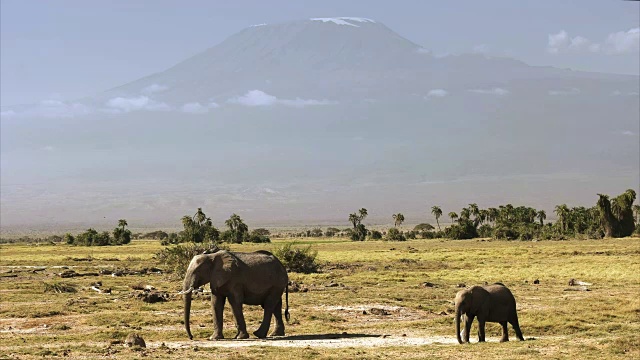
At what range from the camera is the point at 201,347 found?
68.9 feet

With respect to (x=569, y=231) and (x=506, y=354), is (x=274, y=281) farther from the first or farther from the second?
(x=569, y=231)

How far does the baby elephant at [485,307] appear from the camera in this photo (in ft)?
72.1

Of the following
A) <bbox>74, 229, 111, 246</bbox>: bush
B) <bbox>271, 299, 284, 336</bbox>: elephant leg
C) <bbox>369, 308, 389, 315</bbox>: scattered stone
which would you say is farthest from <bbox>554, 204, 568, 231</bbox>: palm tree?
<bbox>271, 299, 284, 336</bbox>: elephant leg

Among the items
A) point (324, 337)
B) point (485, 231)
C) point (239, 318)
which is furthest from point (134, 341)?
point (485, 231)

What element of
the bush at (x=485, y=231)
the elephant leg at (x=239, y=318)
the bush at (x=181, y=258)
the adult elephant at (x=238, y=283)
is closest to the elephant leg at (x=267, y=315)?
the adult elephant at (x=238, y=283)

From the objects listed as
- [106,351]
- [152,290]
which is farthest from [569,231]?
[106,351]

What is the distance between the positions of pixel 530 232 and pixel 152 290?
3074 inches

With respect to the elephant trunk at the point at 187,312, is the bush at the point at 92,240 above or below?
above

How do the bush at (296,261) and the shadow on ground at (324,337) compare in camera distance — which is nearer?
the shadow on ground at (324,337)

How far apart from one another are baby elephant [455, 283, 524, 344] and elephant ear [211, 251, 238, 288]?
6.20 metres

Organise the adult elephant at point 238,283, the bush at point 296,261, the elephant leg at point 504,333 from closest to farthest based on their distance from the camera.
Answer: the elephant leg at point 504,333
the adult elephant at point 238,283
the bush at point 296,261

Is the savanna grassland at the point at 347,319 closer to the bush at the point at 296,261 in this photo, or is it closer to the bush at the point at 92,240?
the bush at the point at 296,261

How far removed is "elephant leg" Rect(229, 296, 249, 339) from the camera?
2336 centimetres

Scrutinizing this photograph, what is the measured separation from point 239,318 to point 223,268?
1.44 metres
